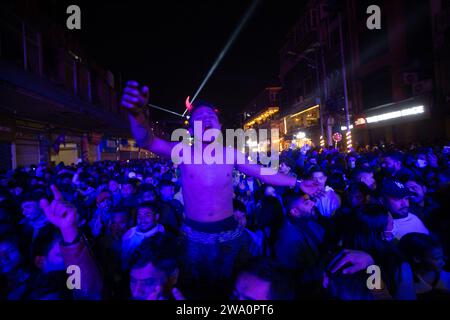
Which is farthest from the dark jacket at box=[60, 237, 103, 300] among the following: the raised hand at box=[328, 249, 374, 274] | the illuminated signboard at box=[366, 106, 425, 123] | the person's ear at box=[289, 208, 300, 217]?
the illuminated signboard at box=[366, 106, 425, 123]

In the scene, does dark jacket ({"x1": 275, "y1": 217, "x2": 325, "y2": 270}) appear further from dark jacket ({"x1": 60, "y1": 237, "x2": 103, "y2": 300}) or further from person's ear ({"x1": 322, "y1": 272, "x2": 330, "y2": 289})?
dark jacket ({"x1": 60, "y1": 237, "x2": 103, "y2": 300})

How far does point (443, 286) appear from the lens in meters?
2.16

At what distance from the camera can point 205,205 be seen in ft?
7.70

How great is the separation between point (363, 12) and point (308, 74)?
12.4m

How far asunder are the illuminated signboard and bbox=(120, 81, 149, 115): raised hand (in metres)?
22.3

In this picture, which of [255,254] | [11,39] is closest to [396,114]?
[255,254]

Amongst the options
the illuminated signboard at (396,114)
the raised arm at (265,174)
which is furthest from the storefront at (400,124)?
the raised arm at (265,174)

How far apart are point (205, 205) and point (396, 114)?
79.1 ft

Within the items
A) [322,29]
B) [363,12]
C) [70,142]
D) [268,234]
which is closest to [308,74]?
[322,29]

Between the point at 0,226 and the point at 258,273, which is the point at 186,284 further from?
the point at 0,226

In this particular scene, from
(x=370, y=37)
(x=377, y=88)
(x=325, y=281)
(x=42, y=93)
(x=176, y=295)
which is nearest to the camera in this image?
(x=176, y=295)

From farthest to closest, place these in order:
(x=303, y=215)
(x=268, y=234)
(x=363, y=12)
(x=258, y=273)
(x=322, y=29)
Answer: (x=322, y=29) → (x=363, y=12) → (x=268, y=234) → (x=303, y=215) → (x=258, y=273)

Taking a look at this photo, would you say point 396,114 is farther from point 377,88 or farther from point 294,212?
point 294,212
